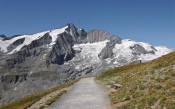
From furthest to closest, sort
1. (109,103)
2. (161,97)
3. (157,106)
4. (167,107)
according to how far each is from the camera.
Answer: (109,103) < (161,97) < (157,106) < (167,107)

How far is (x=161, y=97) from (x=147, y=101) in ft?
4.09

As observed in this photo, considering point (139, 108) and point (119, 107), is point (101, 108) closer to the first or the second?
point (119, 107)

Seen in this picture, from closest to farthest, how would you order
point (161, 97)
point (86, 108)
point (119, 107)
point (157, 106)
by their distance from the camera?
point (157, 106), point (161, 97), point (119, 107), point (86, 108)

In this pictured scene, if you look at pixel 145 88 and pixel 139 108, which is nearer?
pixel 139 108

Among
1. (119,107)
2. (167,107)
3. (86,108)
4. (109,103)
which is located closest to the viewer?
(167,107)

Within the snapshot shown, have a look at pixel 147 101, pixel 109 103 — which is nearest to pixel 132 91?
pixel 109 103

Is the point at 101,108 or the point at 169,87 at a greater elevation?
the point at 169,87

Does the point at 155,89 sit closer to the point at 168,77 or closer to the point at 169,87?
the point at 169,87

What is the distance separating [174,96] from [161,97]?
3.80ft

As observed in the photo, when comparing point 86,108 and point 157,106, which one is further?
point 86,108

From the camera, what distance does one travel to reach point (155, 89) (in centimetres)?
2666

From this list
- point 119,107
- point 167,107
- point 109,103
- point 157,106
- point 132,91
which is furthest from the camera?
point 132,91

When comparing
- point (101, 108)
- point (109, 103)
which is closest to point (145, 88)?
point (109, 103)

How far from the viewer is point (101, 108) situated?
26.0 metres
